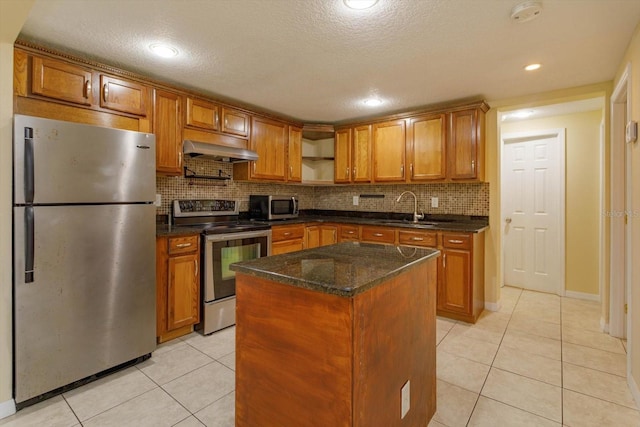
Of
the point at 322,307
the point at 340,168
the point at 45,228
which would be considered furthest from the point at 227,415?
the point at 340,168

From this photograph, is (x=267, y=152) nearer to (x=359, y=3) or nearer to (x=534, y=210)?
(x=359, y=3)

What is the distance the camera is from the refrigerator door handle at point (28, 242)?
1779mm

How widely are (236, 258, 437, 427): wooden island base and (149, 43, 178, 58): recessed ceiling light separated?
1836mm

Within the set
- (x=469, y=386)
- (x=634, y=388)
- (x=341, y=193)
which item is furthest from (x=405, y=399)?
(x=341, y=193)

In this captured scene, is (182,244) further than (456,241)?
No

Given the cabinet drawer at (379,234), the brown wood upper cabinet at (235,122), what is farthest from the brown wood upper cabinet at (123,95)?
the cabinet drawer at (379,234)

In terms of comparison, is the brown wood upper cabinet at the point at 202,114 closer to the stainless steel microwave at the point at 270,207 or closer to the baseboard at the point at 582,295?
the stainless steel microwave at the point at 270,207

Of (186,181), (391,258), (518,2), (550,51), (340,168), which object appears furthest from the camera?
(340,168)

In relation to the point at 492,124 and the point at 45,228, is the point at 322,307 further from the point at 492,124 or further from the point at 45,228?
the point at 492,124

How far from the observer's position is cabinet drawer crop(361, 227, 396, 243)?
3.50 metres

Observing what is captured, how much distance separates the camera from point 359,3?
5.57ft

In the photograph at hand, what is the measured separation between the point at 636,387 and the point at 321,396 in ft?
6.75

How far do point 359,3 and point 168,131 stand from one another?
1985mm

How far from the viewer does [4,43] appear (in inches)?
70.5
